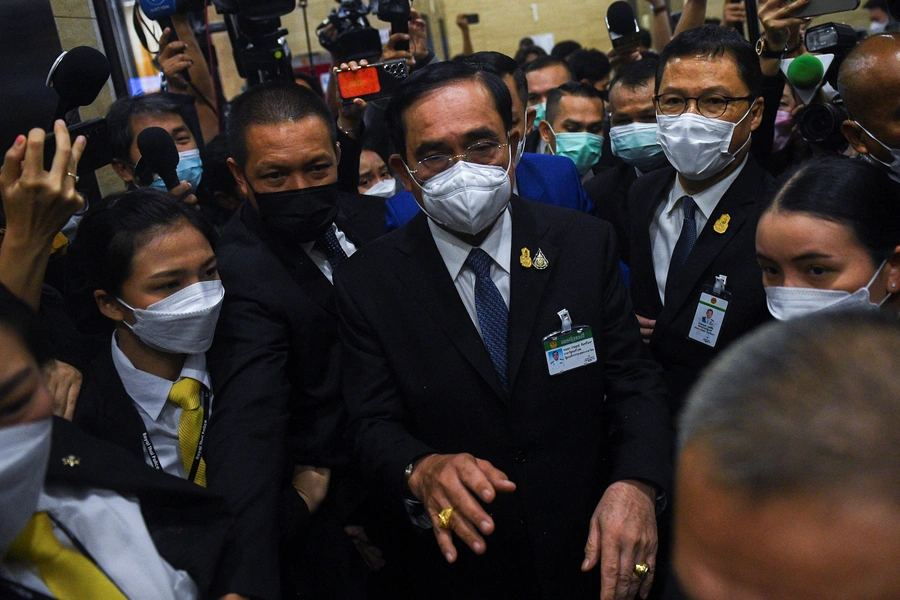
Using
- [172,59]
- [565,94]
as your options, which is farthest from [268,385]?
[565,94]

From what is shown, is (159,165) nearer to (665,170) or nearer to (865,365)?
(665,170)

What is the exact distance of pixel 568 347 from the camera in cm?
179

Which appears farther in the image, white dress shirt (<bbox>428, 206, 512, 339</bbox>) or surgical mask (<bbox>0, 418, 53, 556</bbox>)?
white dress shirt (<bbox>428, 206, 512, 339</bbox>)

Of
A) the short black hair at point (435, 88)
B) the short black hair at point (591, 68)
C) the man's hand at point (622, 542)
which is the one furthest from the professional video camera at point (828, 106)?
the short black hair at point (591, 68)

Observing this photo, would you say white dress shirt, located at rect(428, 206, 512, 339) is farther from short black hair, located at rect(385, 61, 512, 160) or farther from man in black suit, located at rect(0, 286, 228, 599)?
man in black suit, located at rect(0, 286, 228, 599)

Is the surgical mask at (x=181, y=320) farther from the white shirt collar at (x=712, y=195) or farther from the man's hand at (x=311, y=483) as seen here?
the white shirt collar at (x=712, y=195)

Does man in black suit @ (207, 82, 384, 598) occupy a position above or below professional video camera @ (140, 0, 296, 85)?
below

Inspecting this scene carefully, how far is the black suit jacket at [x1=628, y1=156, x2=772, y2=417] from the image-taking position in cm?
208

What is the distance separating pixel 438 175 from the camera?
1865 millimetres

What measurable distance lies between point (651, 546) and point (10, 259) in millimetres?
1455

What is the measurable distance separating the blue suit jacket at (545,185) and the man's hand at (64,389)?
1069mm

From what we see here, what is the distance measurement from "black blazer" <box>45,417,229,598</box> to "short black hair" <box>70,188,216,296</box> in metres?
0.60

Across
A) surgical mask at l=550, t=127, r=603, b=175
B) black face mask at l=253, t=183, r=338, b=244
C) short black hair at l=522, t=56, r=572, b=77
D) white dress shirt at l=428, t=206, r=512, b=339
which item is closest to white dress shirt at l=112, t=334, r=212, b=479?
black face mask at l=253, t=183, r=338, b=244

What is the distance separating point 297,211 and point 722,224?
1.22 metres
